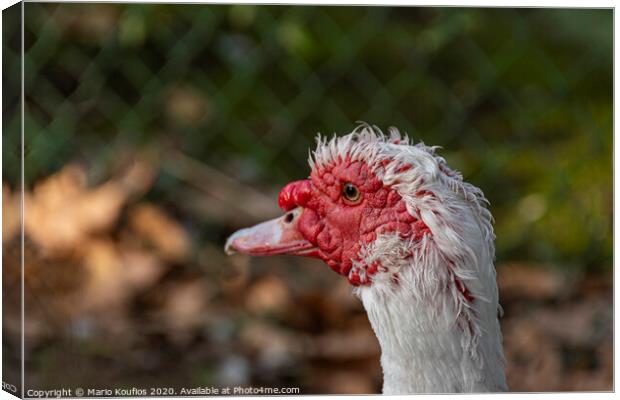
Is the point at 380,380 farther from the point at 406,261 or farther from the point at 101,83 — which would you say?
the point at 101,83

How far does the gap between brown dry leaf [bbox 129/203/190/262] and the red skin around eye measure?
0.56 meters

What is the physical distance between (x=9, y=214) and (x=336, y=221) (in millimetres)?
1153

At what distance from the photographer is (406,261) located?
9.23 ft

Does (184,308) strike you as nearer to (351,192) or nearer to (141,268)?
(141,268)

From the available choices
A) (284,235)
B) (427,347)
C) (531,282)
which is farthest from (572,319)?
(284,235)

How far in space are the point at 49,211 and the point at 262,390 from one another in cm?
94

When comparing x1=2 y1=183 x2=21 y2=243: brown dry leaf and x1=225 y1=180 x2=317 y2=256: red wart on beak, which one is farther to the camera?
x1=2 y1=183 x2=21 y2=243: brown dry leaf

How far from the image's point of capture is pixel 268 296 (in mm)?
3502

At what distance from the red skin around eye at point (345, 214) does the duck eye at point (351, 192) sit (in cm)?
1

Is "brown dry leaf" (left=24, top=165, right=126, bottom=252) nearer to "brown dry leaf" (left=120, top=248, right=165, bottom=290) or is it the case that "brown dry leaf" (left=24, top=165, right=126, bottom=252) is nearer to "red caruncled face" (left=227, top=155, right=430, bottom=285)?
"brown dry leaf" (left=120, top=248, right=165, bottom=290)

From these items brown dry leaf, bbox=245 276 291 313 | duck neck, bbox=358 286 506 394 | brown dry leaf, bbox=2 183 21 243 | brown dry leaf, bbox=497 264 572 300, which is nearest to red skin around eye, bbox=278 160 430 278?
duck neck, bbox=358 286 506 394

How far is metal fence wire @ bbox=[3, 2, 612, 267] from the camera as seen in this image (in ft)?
11.0

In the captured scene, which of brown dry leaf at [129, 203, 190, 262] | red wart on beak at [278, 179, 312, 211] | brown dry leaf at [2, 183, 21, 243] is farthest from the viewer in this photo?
brown dry leaf at [129, 203, 190, 262]

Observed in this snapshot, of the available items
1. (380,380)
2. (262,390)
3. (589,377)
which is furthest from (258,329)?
(589,377)
